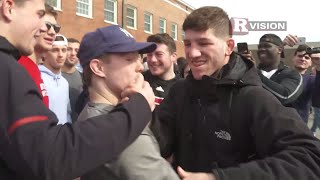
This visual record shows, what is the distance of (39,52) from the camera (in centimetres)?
420

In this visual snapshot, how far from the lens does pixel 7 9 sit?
1709 mm

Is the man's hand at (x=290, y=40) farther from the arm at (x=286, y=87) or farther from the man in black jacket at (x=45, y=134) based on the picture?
the man in black jacket at (x=45, y=134)

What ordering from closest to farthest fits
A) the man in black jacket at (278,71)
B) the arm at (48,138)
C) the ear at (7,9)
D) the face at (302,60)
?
1. the arm at (48,138)
2. the ear at (7,9)
3. the man in black jacket at (278,71)
4. the face at (302,60)

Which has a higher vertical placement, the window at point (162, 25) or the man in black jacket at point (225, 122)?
the window at point (162, 25)

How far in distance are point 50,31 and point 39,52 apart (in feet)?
0.98

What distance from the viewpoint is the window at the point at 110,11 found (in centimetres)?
2408

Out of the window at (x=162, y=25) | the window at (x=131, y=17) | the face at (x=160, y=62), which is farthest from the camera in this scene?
the window at (x=162, y=25)

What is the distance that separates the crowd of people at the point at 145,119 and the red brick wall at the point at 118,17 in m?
17.9

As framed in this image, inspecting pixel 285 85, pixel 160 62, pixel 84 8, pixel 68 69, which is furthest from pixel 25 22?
pixel 84 8

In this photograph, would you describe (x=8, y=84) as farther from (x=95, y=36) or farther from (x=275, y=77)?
(x=275, y=77)

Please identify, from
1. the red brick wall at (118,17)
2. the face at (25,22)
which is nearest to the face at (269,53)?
the face at (25,22)

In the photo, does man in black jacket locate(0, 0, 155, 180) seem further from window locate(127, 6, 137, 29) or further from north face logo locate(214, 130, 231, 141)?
window locate(127, 6, 137, 29)

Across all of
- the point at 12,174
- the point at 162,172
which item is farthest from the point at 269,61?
the point at 12,174

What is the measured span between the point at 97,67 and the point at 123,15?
24.2 meters
